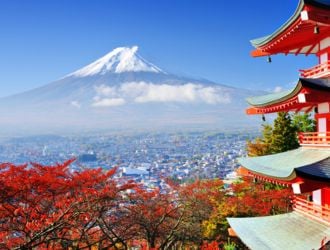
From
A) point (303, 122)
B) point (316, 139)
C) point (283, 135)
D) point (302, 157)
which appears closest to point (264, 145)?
point (283, 135)

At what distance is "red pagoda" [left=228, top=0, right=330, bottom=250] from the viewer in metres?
7.66

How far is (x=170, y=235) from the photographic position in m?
17.9

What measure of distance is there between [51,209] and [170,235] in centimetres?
522

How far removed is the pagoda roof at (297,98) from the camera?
7801 mm

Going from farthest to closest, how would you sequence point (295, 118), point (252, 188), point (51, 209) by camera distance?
point (295, 118) → point (252, 188) → point (51, 209)

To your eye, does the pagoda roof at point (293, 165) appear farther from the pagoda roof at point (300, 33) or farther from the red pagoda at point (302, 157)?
the pagoda roof at point (300, 33)

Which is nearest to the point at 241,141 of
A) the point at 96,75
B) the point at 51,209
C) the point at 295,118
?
the point at 96,75

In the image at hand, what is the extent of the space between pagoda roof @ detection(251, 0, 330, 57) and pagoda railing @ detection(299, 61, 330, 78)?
0.78m

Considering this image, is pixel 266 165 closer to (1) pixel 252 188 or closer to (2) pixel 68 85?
(1) pixel 252 188

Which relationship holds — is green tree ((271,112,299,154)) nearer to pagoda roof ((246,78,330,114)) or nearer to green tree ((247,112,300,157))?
green tree ((247,112,300,157))

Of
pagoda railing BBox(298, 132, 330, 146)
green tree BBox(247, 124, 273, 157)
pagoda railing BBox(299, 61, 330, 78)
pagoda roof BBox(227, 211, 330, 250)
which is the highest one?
pagoda railing BBox(299, 61, 330, 78)

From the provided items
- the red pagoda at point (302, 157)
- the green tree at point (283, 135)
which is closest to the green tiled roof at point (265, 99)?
the red pagoda at point (302, 157)

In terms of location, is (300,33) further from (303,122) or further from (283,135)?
(303,122)

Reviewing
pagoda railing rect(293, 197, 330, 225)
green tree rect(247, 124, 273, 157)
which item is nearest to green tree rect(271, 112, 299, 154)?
green tree rect(247, 124, 273, 157)
